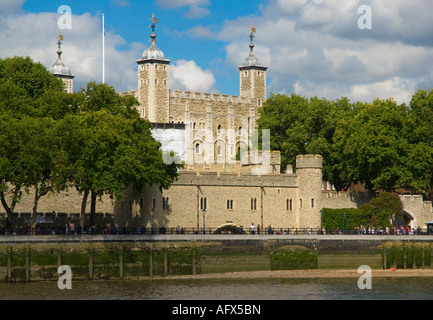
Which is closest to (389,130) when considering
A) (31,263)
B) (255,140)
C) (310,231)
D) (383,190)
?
(383,190)

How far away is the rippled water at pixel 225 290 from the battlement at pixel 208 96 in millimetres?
59629

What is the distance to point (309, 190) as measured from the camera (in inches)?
3221

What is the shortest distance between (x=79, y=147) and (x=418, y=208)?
31561mm

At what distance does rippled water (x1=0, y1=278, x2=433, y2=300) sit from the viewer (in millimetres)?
55469

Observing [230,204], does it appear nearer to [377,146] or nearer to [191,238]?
[191,238]

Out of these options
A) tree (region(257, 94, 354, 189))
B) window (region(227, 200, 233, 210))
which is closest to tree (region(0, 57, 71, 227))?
window (region(227, 200, 233, 210))

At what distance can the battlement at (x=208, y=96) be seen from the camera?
397 feet

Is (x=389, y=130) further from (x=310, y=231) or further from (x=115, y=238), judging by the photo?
(x=115, y=238)

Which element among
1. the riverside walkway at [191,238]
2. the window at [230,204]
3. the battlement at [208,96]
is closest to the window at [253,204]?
the window at [230,204]

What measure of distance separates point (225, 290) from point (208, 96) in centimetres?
6788

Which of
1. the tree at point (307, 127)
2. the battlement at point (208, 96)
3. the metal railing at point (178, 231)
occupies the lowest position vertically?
the metal railing at point (178, 231)

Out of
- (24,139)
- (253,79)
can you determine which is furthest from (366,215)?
(253,79)

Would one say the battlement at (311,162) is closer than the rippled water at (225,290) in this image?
No

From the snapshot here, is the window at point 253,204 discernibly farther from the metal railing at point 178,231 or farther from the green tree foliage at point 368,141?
the green tree foliage at point 368,141
